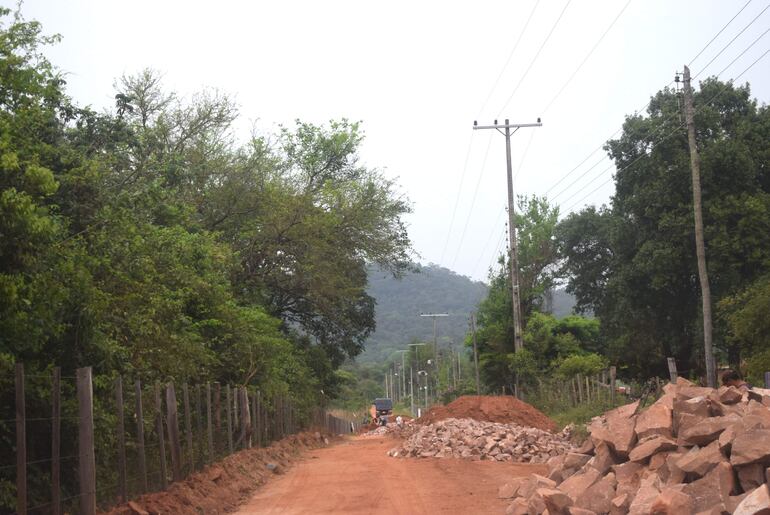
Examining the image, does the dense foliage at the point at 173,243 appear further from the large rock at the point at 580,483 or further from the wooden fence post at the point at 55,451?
the large rock at the point at 580,483

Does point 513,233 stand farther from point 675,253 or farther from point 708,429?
point 708,429

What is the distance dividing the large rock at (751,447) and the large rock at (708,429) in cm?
79

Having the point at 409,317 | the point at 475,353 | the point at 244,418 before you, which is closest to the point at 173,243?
the point at 244,418

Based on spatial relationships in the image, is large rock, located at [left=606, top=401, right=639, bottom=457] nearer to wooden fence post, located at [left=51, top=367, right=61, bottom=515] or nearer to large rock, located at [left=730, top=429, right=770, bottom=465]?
large rock, located at [left=730, top=429, right=770, bottom=465]

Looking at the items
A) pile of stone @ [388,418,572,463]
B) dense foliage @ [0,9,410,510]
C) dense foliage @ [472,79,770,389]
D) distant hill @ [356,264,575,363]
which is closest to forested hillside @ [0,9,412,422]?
dense foliage @ [0,9,410,510]

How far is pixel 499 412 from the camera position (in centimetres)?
3309

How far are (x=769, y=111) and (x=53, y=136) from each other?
104 feet

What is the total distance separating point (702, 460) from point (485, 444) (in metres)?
14.5

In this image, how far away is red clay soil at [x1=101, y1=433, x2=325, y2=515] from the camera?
1214 cm

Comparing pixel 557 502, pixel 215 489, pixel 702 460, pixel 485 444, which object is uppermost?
pixel 702 460

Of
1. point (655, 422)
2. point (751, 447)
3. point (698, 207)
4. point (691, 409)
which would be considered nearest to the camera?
point (751, 447)

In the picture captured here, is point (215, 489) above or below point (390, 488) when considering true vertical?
above

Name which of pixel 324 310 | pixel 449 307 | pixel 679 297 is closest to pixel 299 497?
pixel 324 310

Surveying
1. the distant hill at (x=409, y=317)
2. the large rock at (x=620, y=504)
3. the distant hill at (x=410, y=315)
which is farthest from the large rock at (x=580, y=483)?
the distant hill at (x=409, y=317)
